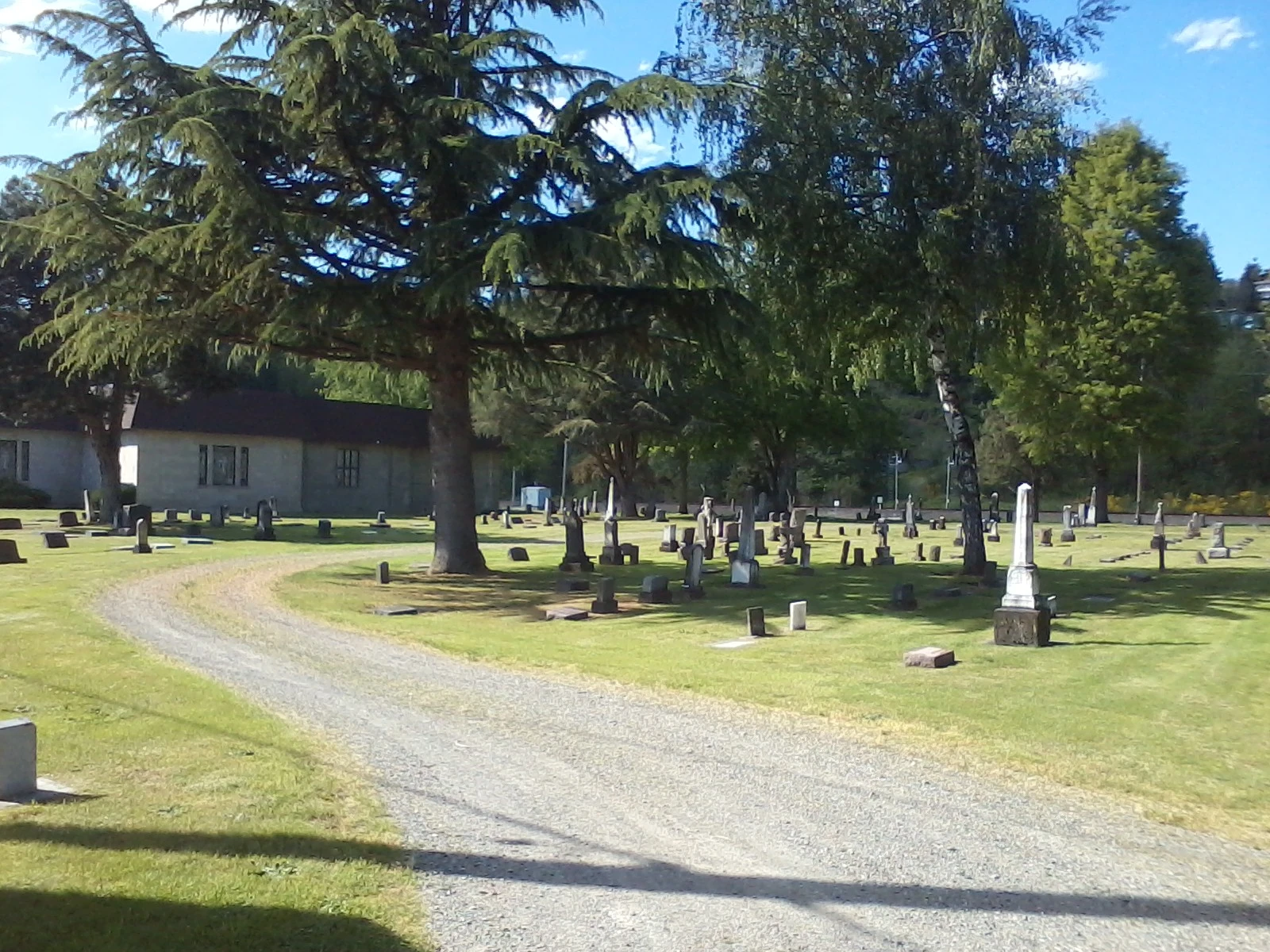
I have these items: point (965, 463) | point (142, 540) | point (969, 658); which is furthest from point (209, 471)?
point (969, 658)

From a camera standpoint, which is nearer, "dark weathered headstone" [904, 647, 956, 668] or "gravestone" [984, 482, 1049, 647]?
"dark weathered headstone" [904, 647, 956, 668]

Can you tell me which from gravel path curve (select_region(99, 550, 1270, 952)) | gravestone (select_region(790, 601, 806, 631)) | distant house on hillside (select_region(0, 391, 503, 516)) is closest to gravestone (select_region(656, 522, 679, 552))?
gravestone (select_region(790, 601, 806, 631))

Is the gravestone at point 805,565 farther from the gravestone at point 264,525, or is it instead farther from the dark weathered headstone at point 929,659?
the gravestone at point 264,525

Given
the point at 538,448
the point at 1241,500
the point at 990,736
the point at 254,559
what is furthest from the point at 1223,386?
the point at 990,736

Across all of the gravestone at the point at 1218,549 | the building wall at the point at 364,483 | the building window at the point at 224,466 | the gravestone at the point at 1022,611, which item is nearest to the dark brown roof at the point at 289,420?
the building wall at the point at 364,483

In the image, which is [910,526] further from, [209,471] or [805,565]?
[209,471]

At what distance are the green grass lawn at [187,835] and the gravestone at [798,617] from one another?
7.82 m

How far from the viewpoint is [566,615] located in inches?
652

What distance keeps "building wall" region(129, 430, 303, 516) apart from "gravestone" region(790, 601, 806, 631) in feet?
123

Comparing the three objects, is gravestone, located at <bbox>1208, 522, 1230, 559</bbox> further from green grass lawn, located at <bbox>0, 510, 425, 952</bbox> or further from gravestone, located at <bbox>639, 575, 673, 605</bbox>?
green grass lawn, located at <bbox>0, 510, 425, 952</bbox>

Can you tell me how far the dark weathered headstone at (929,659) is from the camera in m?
11.9

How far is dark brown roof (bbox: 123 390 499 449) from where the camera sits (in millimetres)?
48406

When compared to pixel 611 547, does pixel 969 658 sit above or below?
below

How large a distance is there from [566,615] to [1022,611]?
645cm
